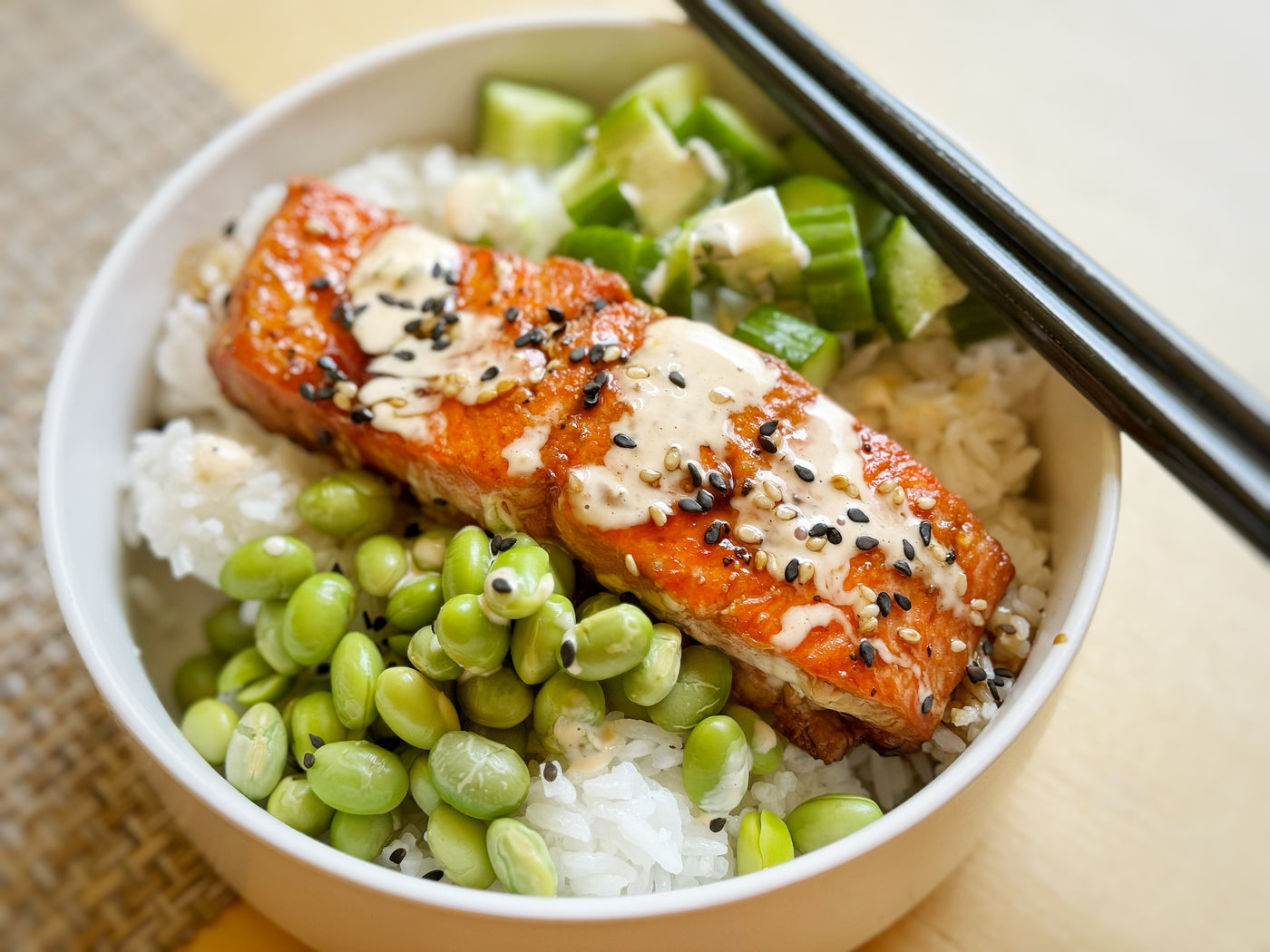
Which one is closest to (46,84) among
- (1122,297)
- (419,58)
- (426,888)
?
(419,58)

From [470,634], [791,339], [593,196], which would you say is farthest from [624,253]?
[470,634]

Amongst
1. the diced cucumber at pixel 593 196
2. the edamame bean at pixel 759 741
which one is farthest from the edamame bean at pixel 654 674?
the diced cucumber at pixel 593 196

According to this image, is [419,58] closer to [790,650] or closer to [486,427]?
[486,427]

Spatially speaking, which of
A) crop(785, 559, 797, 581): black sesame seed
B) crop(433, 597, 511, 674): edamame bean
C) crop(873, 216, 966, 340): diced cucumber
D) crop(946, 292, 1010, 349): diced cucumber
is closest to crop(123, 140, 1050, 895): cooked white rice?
crop(946, 292, 1010, 349): diced cucumber

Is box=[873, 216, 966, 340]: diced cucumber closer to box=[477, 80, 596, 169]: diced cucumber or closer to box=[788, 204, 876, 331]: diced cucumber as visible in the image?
box=[788, 204, 876, 331]: diced cucumber

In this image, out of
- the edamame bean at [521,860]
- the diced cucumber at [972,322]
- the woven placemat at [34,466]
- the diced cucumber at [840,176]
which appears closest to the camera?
the edamame bean at [521,860]

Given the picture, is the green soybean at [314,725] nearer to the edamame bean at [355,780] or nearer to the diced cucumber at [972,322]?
the edamame bean at [355,780]
